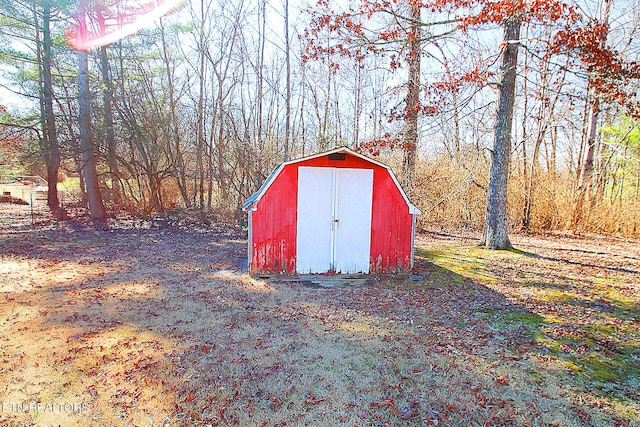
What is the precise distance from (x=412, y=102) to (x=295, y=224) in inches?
160

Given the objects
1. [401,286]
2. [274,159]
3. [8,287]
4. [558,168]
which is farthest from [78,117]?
[558,168]

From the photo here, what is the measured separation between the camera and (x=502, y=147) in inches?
326

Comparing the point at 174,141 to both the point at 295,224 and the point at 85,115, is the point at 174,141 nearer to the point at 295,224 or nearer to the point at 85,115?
the point at 85,115

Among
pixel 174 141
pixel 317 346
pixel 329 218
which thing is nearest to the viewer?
pixel 317 346

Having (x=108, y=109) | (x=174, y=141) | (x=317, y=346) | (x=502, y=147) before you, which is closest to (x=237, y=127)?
(x=174, y=141)

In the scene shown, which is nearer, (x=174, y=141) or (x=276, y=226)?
(x=276, y=226)

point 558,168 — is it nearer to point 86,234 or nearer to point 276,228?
point 276,228

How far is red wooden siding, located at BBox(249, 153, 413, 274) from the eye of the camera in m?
6.38

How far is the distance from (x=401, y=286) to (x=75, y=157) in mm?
11550

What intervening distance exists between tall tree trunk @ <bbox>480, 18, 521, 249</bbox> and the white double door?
364cm

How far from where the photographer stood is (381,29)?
300 inches

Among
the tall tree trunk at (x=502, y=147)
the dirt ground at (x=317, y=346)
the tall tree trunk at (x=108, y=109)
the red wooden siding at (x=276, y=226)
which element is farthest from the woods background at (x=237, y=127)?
the dirt ground at (x=317, y=346)

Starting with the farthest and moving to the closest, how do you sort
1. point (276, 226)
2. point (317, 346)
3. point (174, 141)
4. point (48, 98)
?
1. point (174, 141)
2. point (48, 98)
3. point (276, 226)
4. point (317, 346)

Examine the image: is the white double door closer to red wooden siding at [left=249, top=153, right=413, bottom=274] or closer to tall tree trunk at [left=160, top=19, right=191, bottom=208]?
red wooden siding at [left=249, top=153, right=413, bottom=274]
